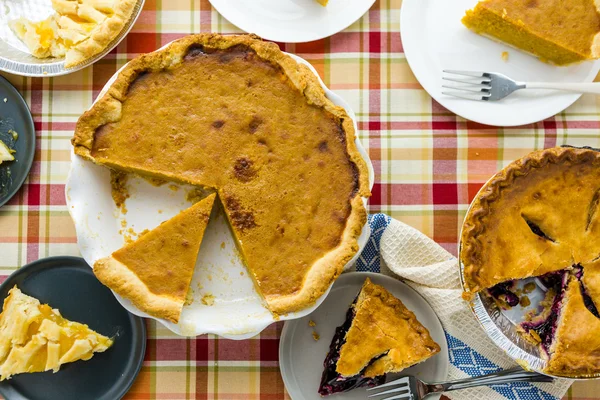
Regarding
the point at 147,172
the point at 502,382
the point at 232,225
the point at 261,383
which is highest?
the point at 147,172

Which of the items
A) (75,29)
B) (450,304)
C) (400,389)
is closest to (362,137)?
(450,304)

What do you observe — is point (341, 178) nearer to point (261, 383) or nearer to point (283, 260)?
point (283, 260)

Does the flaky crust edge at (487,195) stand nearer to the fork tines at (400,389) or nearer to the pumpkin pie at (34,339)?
the fork tines at (400,389)

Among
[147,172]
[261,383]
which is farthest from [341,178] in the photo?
[261,383]

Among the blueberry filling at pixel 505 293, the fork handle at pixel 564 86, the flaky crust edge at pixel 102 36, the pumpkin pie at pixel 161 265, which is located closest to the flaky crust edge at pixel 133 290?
the pumpkin pie at pixel 161 265

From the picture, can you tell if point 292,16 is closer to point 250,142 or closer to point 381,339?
point 250,142

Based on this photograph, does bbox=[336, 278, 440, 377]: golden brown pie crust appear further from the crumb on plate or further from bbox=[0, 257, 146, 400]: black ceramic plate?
bbox=[0, 257, 146, 400]: black ceramic plate
